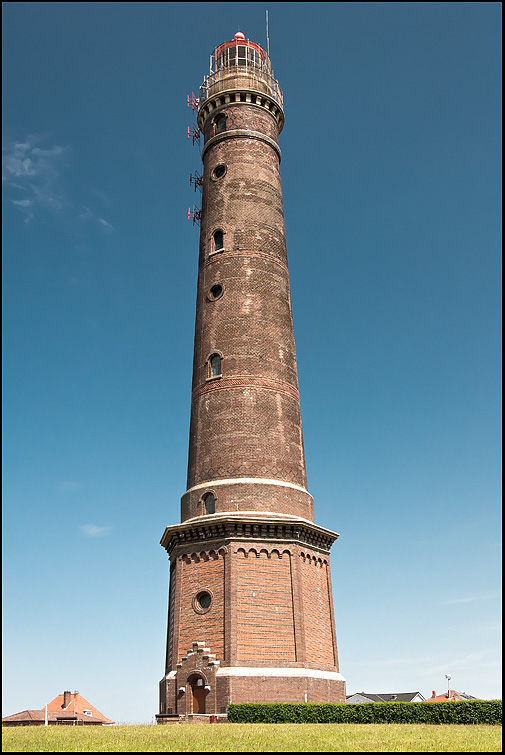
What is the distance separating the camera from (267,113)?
3997cm

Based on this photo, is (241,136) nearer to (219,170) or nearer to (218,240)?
(219,170)

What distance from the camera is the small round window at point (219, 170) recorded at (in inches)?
1508

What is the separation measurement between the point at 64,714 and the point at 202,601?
40165 mm

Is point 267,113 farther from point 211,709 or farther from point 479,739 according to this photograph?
point 479,739

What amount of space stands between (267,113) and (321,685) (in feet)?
96.5

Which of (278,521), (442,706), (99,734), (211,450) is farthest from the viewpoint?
(211,450)

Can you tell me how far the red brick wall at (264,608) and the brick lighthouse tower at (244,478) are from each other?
4cm

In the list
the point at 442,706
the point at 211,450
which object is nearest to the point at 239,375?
the point at 211,450

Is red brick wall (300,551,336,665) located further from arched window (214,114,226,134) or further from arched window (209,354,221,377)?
arched window (214,114,226,134)

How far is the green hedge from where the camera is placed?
23017 mm

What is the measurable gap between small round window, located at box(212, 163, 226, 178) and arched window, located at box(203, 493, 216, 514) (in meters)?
17.3

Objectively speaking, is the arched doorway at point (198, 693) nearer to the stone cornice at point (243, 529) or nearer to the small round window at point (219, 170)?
the stone cornice at point (243, 529)

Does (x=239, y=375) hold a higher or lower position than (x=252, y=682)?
higher

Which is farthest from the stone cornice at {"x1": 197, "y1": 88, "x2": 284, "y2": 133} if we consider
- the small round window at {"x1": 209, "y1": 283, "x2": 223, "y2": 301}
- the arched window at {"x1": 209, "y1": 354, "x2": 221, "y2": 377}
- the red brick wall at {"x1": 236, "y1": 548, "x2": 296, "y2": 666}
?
the red brick wall at {"x1": 236, "y1": 548, "x2": 296, "y2": 666}
